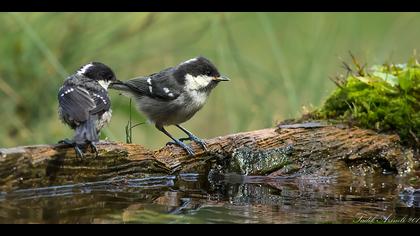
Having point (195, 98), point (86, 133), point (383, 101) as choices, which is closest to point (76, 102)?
point (86, 133)

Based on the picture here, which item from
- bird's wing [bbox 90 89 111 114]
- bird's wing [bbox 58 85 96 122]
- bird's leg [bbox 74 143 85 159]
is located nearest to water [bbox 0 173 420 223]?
bird's leg [bbox 74 143 85 159]

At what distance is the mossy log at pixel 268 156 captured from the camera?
4633 mm

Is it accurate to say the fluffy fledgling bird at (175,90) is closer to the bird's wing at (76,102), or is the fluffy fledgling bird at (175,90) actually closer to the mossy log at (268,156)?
the bird's wing at (76,102)

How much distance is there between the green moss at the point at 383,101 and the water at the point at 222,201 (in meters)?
0.48

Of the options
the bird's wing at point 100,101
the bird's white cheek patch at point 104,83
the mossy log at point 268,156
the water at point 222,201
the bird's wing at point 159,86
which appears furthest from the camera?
the bird's wing at point 159,86

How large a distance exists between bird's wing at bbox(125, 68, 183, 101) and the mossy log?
38.4 inches

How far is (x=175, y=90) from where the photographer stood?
602cm

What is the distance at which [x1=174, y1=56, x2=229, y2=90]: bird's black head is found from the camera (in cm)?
605

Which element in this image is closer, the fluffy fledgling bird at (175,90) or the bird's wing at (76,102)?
the bird's wing at (76,102)

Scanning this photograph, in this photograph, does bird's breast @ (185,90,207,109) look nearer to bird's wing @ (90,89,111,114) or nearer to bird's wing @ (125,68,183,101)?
bird's wing @ (125,68,183,101)

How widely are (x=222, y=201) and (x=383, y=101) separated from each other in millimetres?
1984

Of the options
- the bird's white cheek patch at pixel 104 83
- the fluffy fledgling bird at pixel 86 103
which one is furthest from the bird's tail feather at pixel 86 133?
the bird's white cheek patch at pixel 104 83
